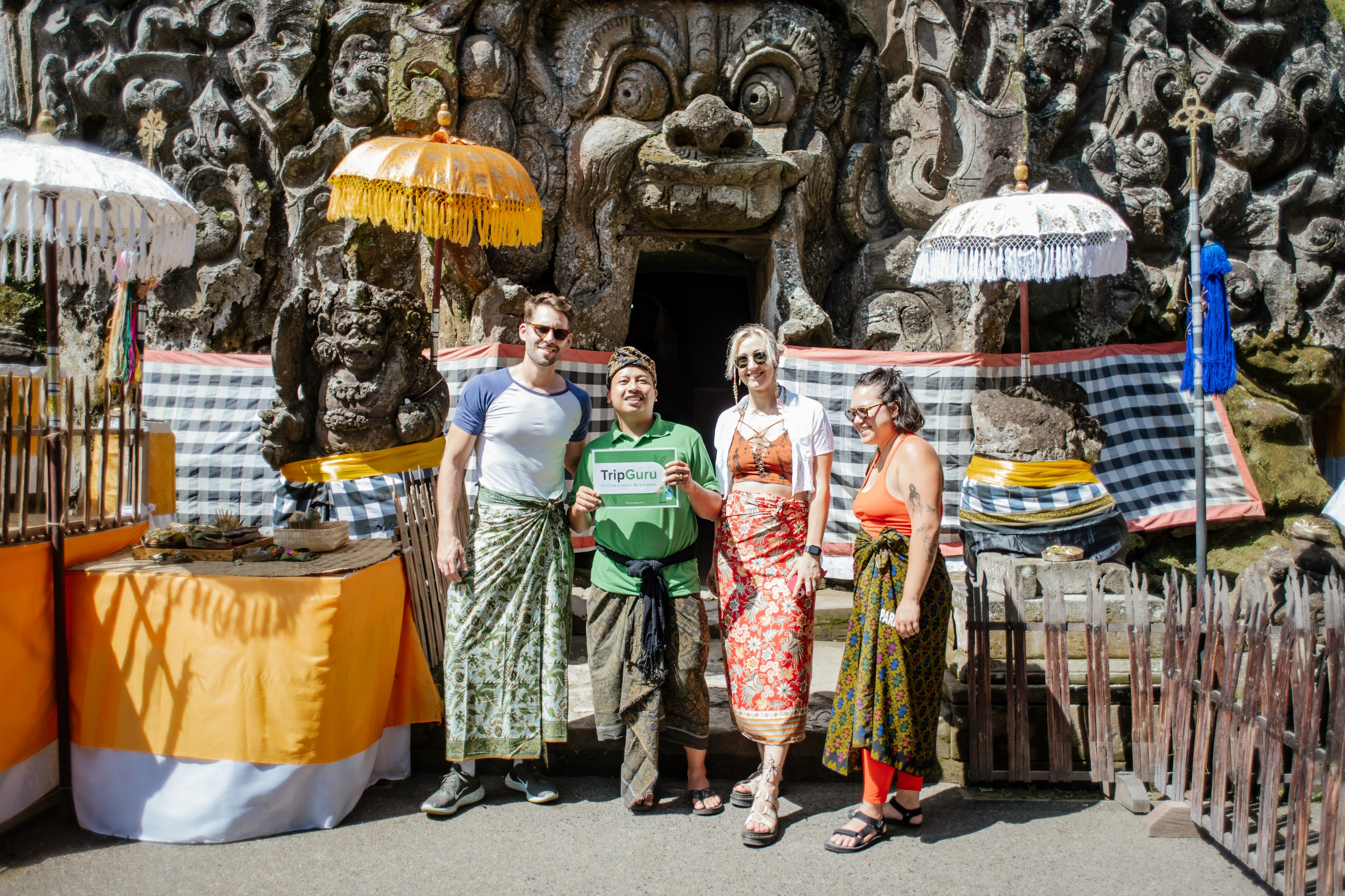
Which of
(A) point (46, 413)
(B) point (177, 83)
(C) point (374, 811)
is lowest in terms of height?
(C) point (374, 811)

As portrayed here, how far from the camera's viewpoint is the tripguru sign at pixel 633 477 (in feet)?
10.1

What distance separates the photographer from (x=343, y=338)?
484 cm

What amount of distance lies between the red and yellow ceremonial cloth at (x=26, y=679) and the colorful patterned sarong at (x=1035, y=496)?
469 cm

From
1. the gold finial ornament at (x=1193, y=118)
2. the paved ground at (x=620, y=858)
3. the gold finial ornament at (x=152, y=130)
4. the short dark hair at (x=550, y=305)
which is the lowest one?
the paved ground at (x=620, y=858)

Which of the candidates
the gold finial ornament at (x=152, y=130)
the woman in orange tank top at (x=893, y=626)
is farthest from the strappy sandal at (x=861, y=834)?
the gold finial ornament at (x=152, y=130)

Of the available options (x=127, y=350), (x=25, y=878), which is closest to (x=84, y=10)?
(x=127, y=350)

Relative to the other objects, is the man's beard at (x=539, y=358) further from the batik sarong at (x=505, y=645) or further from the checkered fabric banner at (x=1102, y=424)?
the checkered fabric banner at (x=1102, y=424)

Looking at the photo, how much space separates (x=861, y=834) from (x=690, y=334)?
7910mm

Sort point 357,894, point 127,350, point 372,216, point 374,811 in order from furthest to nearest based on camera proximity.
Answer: point 127,350, point 372,216, point 374,811, point 357,894

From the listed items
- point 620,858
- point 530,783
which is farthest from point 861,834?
point 530,783

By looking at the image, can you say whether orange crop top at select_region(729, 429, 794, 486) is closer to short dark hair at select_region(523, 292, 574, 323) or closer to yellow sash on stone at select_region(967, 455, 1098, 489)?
short dark hair at select_region(523, 292, 574, 323)

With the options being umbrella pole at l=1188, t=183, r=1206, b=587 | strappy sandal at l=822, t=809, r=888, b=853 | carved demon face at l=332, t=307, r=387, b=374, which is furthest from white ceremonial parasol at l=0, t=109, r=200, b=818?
umbrella pole at l=1188, t=183, r=1206, b=587

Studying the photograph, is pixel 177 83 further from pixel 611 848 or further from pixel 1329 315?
pixel 1329 315

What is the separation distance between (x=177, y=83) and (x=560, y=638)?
22.6ft
